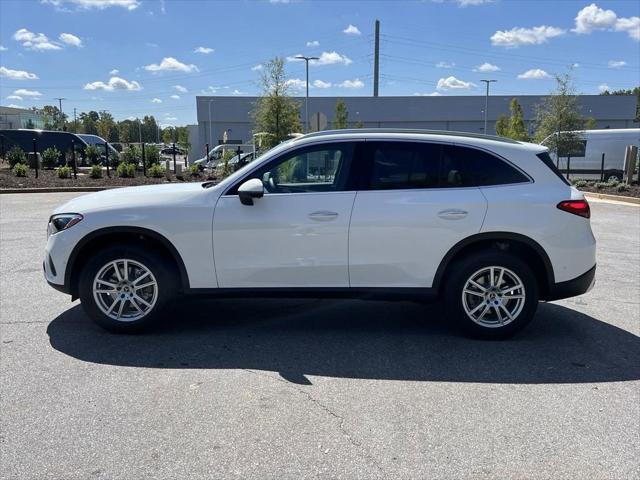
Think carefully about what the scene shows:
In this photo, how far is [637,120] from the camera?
75.7m

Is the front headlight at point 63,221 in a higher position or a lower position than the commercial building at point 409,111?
lower

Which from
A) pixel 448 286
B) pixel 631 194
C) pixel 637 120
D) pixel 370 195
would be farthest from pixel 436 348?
pixel 637 120

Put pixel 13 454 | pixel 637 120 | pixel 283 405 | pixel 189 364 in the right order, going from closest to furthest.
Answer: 1. pixel 13 454
2. pixel 283 405
3. pixel 189 364
4. pixel 637 120

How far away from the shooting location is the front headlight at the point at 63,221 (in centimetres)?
475

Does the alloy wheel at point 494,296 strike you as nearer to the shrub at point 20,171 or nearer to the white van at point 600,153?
the shrub at point 20,171

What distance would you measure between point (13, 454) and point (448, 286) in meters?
3.36

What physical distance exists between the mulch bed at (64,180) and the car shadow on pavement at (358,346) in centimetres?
1562

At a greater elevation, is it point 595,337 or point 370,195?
point 370,195

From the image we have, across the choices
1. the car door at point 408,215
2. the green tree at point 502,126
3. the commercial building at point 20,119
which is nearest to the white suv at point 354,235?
the car door at point 408,215

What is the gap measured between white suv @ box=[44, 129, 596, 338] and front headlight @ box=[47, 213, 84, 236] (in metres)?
0.01

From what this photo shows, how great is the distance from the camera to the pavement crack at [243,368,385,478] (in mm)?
3020

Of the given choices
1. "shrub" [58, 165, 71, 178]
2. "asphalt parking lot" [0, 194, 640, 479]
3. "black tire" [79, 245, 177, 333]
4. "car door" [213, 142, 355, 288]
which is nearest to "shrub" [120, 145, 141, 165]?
"shrub" [58, 165, 71, 178]

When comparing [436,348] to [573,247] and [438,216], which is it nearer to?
[438,216]

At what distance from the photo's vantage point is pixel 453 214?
15.3ft
